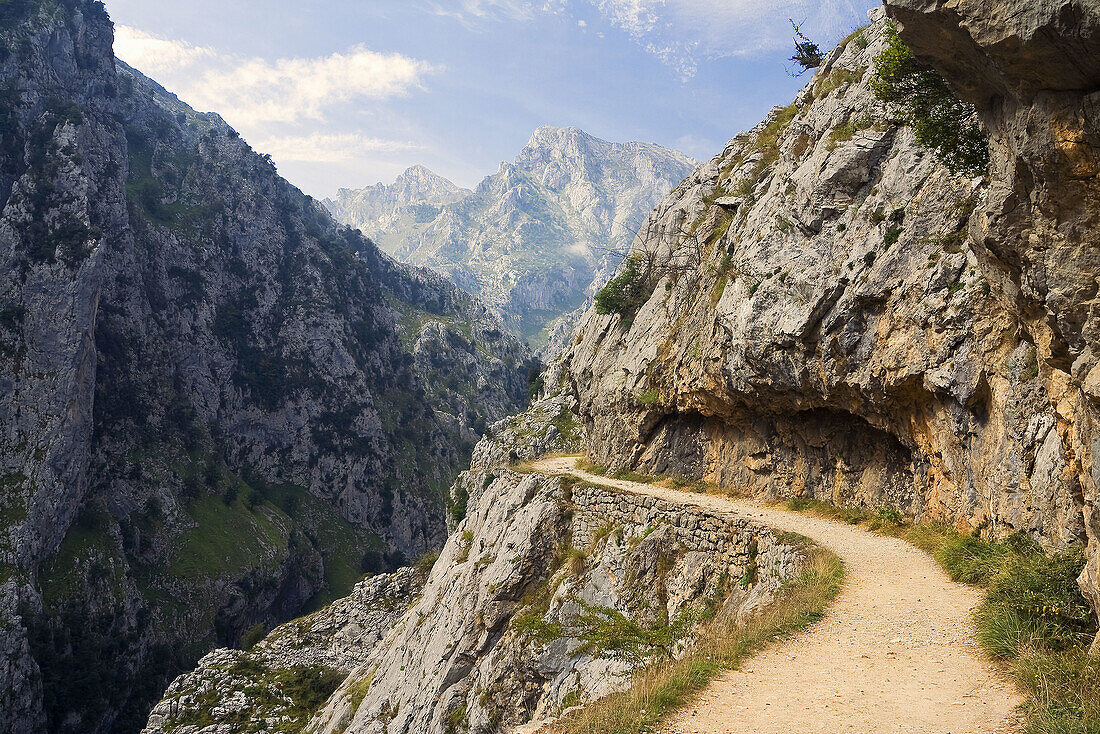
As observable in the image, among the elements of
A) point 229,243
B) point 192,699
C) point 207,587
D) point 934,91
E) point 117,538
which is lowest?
point 207,587

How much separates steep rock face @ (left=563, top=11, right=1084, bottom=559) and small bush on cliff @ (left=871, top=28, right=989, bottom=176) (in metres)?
1.32

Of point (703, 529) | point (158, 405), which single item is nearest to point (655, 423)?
point (703, 529)

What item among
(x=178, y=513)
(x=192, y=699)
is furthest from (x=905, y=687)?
(x=178, y=513)

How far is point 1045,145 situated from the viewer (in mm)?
8219

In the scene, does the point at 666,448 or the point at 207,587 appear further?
the point at 207,587

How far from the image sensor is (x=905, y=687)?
897 cm

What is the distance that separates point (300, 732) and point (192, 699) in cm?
1419

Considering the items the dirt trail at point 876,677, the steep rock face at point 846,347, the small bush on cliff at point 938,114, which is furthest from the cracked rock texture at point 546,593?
the small bush on cliff at point 938,114

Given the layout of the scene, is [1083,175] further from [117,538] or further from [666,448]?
[117,538]

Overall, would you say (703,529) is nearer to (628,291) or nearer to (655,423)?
(655,423)

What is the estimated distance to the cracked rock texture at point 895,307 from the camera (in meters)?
8.31

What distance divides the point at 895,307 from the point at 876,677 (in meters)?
13.8

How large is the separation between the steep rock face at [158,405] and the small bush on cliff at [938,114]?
11397cm

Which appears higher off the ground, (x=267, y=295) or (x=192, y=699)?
(x=267, y=295)
